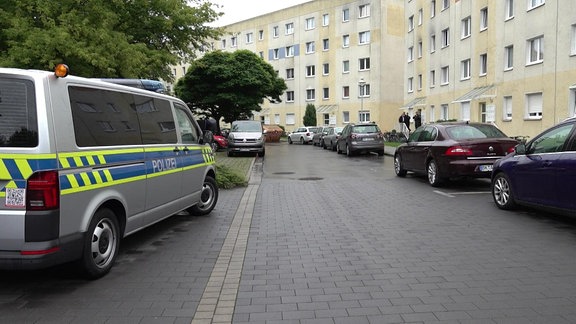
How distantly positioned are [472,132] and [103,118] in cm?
882

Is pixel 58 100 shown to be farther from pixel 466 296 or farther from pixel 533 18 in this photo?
pixel 533 18

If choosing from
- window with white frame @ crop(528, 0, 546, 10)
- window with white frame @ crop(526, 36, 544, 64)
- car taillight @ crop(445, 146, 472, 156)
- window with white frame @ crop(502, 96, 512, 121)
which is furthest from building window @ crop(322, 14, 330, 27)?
car taillight @ crop(445, 146, 472, 156)

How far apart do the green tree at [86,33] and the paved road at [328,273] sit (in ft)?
28.9

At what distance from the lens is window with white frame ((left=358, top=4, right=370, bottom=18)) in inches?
2121

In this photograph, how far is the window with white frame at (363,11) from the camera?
53.9 meters

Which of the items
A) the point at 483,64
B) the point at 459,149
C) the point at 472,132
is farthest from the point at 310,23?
the point at 459,149

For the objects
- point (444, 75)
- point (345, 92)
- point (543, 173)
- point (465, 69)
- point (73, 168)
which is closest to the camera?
point (73, 168)

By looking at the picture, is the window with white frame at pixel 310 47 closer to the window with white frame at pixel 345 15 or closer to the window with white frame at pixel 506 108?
the window with white frame at pixel 345 15

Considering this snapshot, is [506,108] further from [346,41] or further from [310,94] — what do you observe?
[310,94]

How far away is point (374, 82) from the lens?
53.5m

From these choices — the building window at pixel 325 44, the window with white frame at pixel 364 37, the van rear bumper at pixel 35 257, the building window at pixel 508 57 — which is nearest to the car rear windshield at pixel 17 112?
the van rear bumper at pixel 35 257

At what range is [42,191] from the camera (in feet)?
13.9

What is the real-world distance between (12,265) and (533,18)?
26.6 metres

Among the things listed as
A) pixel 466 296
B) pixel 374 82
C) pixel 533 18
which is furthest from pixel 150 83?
pixel 374 82
